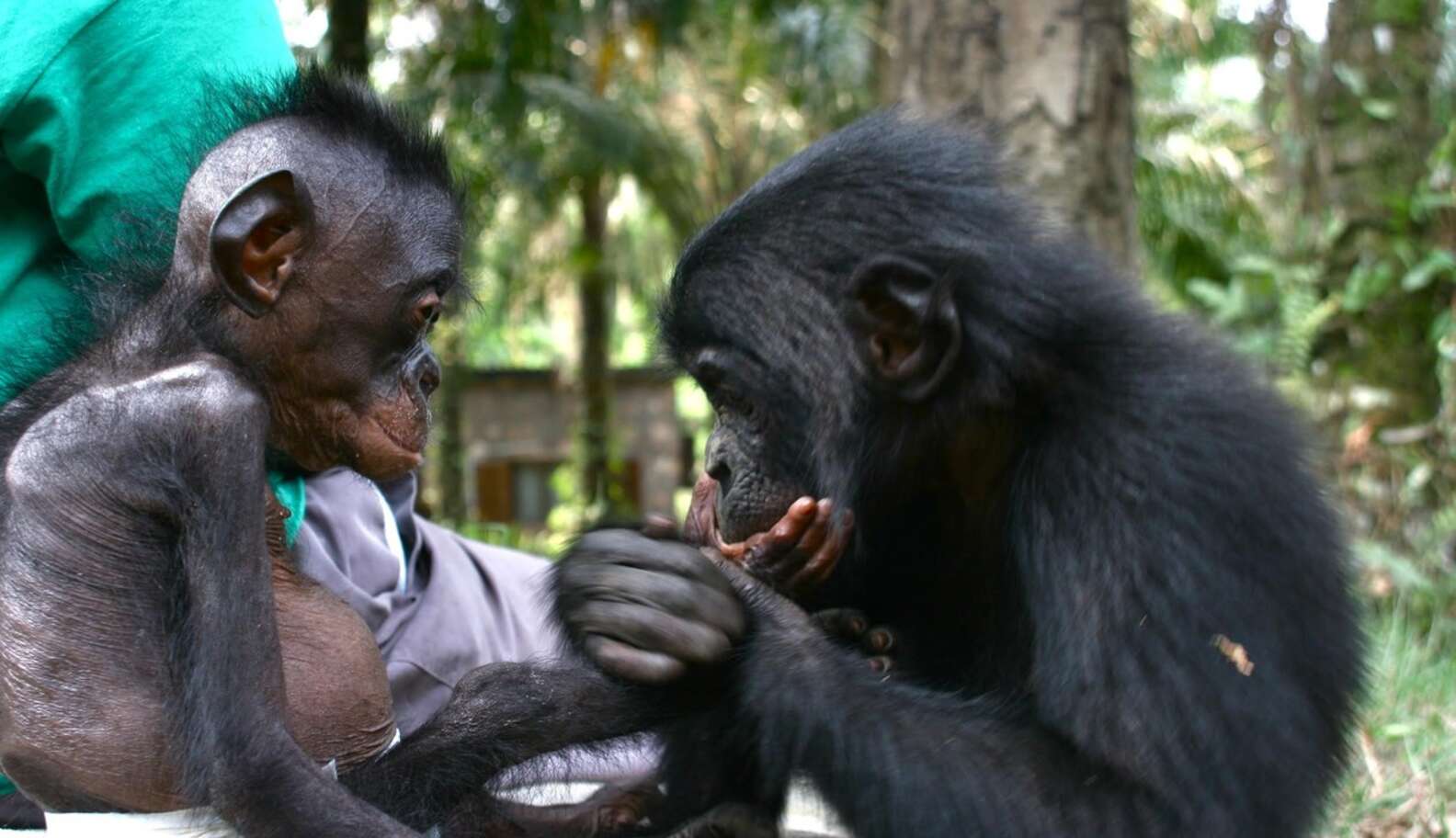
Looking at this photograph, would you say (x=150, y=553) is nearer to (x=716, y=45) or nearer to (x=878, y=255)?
(x=878, y=255)

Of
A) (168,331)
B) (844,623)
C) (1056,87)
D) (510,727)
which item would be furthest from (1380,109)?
(168,331)

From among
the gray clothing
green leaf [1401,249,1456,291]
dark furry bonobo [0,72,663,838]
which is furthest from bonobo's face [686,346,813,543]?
green leaf [1401,249,1456,291]

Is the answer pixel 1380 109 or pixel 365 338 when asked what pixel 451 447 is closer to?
pixel 1380 109

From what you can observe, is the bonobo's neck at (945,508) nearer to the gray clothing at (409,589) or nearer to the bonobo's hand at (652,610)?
the bonobo's hand at (652,610)

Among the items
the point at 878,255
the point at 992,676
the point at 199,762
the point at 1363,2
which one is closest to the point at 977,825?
the point at 992,676

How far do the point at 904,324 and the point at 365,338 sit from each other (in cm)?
115

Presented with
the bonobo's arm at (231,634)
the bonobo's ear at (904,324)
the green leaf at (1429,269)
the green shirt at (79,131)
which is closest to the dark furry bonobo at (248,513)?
the bonobo's arm at (231,634)

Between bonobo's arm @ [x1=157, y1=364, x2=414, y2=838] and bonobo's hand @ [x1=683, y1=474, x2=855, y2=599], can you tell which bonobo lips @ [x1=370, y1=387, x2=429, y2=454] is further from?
bonobo's hand @ [x1=683, y1=474, x2=855, y2=599]

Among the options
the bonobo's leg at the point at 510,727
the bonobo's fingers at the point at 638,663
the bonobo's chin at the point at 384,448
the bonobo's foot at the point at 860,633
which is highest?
the bonobo's chin at the point at 384,448

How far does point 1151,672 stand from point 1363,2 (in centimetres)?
766

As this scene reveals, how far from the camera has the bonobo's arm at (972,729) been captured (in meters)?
2.63

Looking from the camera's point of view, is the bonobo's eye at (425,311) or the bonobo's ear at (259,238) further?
the bonobo's eye at (425,311)

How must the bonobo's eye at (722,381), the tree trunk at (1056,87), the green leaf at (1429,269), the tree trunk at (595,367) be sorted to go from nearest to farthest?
the bonobo's eye at (722,381), the tree trunk at (1056,87), the green leaf at (1429,269), the tree trunk at (595,367)

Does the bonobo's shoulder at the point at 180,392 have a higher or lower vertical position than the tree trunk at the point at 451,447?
higher
